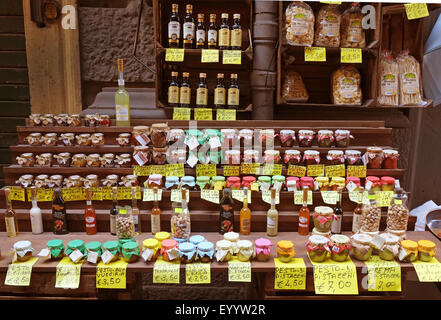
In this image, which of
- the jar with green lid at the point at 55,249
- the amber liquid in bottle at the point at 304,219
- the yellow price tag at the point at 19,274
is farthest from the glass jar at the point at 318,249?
the yellow price tag at the point at 19,274

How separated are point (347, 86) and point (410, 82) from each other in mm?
506

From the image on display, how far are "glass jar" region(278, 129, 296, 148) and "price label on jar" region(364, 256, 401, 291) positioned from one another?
85 centimetres

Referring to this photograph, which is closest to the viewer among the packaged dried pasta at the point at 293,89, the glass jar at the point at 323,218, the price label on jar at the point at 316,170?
the glass jar at the point at 323,218

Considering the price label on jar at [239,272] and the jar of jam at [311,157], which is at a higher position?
the jar of jam at [311,157]

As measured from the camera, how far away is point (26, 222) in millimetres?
1988

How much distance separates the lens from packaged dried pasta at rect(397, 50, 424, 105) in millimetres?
2693

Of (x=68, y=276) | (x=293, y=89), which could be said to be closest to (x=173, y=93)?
(x=293, y=89)

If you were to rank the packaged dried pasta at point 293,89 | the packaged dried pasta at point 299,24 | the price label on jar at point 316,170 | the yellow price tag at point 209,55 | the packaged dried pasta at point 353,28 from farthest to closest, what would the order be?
the packaged dried pasta at point 293,89
the packaged dried pasta at point 353,28
the packaged dried pasta at point 299,24
the yellow price tag at point 209,55
the price label on jar at point 316,170

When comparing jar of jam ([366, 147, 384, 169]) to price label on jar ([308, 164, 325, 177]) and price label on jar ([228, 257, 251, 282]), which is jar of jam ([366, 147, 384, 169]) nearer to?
price label on jar ([308, 164, 325, 177])

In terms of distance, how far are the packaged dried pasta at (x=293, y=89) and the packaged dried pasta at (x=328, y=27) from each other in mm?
318

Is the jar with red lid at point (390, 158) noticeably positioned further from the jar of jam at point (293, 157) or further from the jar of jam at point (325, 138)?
the jar of jam at point (293, 157)

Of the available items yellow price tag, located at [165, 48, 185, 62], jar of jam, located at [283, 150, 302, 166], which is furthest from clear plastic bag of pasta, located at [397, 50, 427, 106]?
yellow price tag, located at [165, 48, 185, 62]

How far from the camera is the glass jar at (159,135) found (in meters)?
2.05

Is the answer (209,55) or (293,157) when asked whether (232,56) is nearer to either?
(209,55)
